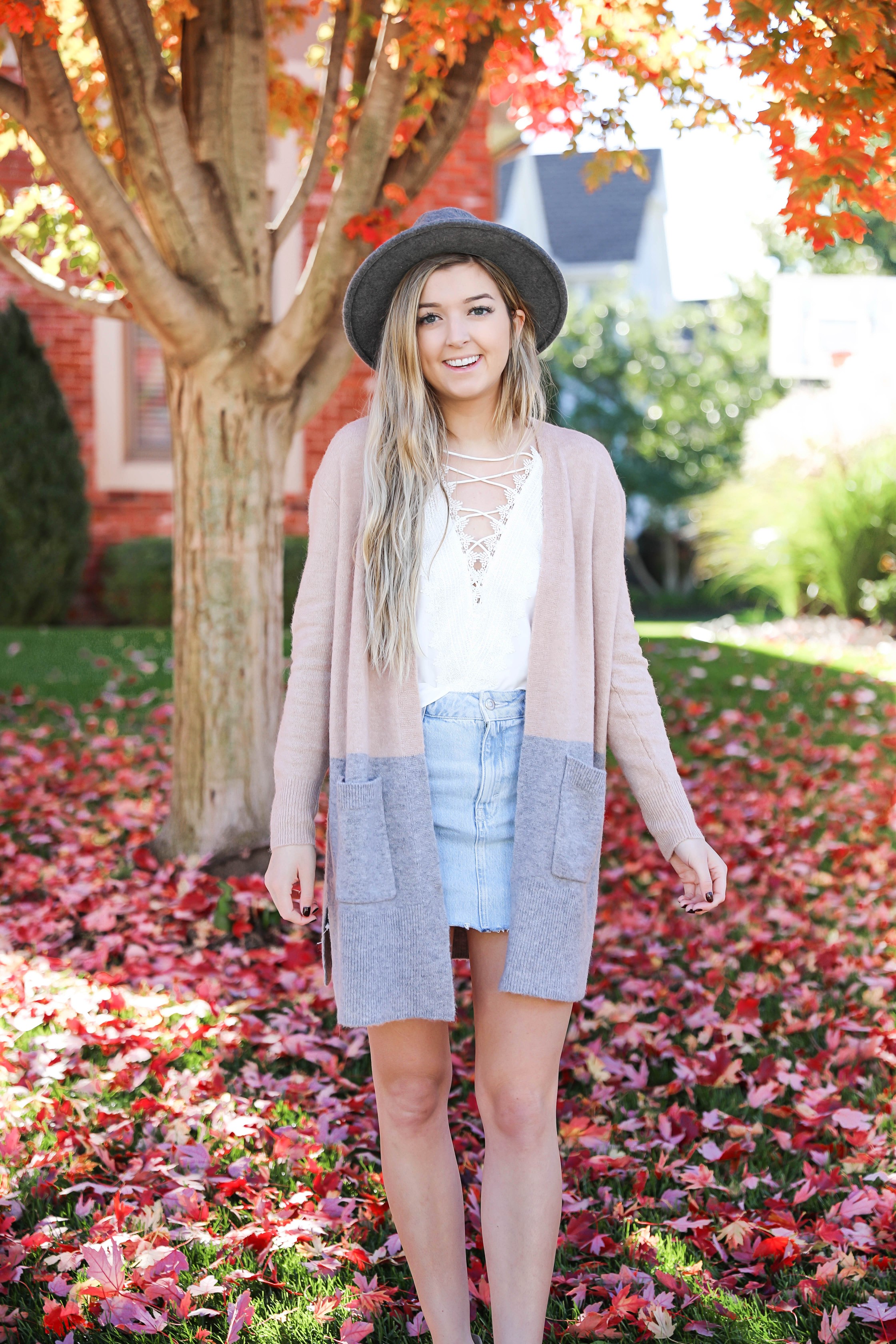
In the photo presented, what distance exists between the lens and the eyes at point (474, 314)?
2.19 meters

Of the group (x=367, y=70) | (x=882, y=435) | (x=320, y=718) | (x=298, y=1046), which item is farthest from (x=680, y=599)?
(x=320, y=718)

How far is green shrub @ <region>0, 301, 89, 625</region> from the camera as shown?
32.3 feet

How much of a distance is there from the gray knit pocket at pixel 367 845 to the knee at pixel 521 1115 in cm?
39

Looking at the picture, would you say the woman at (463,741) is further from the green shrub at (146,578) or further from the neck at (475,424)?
the green shrub at (146,578)

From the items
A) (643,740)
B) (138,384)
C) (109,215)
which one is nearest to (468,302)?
(643,740)

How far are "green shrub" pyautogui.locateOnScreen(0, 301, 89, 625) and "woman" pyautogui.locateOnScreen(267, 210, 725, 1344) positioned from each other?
8272mm

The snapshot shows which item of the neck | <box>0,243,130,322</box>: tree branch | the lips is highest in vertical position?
<box>0,243,130,322</box>: tree branch

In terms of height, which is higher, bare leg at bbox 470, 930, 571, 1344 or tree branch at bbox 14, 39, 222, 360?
tree branch at bbox 14, 39, 222, 360

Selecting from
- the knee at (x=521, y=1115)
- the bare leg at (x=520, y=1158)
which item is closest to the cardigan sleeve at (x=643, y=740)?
the bare leg at (x=520, y=1158)

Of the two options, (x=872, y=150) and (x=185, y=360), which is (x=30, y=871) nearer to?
(x=185, y=360)

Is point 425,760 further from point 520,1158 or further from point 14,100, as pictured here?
point 14,100

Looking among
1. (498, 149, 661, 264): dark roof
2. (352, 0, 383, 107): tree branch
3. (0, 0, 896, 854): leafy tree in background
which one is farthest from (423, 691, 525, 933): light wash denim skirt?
(498, 149, 661, 264): dark roof

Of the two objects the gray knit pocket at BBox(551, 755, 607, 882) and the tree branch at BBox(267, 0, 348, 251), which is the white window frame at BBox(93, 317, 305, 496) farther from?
the gray knit pocket at BBox(551, 755, 607, 882)

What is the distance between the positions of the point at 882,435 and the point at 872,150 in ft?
29.1
